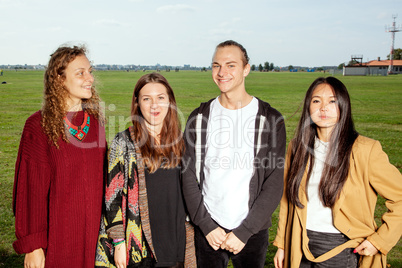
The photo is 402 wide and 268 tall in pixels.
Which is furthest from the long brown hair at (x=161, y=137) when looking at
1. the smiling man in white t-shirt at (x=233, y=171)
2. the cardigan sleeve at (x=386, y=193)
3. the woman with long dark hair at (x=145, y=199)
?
the cardigan sleeve at (x=386, y=193)

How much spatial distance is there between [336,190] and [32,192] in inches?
92.3

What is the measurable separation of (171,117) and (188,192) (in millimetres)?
710

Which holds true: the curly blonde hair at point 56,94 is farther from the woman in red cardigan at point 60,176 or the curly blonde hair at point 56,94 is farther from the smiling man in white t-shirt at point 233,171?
the smiling man in white t-shirt at point 233,171

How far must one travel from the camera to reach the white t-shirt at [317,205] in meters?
2.62

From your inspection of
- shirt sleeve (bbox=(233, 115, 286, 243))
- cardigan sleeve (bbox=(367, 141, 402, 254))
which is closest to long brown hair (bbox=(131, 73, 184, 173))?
shirt sleeve (bbox=(233, 115, 286, 243))

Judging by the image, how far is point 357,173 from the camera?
252 centimetres

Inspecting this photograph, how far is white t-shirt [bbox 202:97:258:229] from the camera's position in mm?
2830

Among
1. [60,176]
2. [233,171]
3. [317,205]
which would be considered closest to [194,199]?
[233,171]

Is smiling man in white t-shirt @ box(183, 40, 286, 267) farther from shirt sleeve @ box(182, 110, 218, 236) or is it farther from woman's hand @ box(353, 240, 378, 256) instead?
woman's hand @ box(353, 240, 378, 256)

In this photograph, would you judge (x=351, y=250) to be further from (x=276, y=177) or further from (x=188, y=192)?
(x=188, y=192)

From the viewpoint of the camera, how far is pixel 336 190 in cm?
254

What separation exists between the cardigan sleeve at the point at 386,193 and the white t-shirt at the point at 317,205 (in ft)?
1.02

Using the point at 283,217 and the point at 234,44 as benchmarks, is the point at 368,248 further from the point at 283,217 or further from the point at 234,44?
the point at 234,44

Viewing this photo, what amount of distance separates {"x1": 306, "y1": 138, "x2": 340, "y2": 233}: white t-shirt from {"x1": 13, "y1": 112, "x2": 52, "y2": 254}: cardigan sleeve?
211 cm
